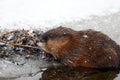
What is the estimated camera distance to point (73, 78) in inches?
193

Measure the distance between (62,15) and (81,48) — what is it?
2.19m

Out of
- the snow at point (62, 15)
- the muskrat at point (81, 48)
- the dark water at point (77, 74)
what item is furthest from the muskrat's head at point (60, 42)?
the snow at point (62, 15)

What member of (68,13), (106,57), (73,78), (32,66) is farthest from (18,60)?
(68,13)

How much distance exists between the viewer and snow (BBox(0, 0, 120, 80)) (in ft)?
21.6

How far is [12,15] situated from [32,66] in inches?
85.5

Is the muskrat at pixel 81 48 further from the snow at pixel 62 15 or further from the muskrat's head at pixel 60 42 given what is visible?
the snow at pixel 62 15

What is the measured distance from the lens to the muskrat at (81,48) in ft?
16.6

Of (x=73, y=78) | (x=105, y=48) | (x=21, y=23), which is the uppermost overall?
(x=21, y=23)

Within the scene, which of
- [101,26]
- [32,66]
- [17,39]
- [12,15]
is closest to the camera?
[32,66]

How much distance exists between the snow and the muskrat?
32.5 inches

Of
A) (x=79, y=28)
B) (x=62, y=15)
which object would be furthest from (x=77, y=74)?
(x=62, y=15)

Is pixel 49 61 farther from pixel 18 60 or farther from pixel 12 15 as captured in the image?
pixel 12 15

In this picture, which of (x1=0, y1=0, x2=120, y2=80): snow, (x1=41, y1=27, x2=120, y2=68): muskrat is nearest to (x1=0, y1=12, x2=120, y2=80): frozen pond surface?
(x1=0, y1=0, x2=120, y2=80): snow

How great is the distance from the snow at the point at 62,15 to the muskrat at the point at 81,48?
0.83 m
